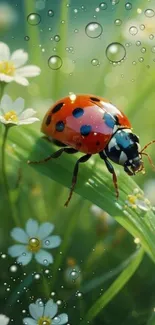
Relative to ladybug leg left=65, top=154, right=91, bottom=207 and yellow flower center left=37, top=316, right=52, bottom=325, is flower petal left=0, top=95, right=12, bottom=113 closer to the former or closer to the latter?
ladybug leg left=65, top=154, right=91, bottom=207

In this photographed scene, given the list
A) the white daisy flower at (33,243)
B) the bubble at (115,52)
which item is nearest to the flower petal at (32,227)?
the white daisy flower at (33,243)

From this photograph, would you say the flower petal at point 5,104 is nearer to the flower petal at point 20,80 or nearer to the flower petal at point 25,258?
the flower petal at point 20,80

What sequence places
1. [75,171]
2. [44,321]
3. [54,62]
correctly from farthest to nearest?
[54,62] < [75,171] < [44,321]

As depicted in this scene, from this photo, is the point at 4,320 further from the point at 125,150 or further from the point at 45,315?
the point at 125,150

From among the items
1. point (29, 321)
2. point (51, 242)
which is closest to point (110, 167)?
point (51, 242)

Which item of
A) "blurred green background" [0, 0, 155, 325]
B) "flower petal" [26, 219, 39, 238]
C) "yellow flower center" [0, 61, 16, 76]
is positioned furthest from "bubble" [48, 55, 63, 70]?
"flower petal" [26, 219, 39, 238]

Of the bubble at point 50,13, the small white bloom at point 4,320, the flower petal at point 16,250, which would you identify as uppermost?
the bubble at point 50,13
